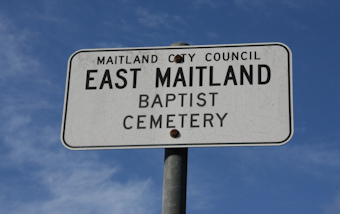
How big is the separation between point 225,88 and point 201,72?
0.22m

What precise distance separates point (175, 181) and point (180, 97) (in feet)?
2.03

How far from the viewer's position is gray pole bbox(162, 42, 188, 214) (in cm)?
332

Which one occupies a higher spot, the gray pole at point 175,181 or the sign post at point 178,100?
the sign post at point 178,100

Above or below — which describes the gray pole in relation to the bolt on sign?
below

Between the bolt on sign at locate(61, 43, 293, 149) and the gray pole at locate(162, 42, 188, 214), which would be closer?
the gray pole at locate(162, 42, 188, 214)

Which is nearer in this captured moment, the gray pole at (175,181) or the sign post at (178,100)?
the gray pole at (175,181)

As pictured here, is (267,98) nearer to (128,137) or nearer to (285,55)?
(285,55)

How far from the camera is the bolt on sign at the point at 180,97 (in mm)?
3537

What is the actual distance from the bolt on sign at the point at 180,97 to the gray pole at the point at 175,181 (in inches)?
3.2

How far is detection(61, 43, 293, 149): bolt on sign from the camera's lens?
139 inches

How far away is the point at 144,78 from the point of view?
3.80m

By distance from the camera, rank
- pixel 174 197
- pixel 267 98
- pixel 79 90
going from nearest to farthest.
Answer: pixel 174 197, pixel 267 98, pixel 79 90

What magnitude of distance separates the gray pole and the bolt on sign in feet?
0.27

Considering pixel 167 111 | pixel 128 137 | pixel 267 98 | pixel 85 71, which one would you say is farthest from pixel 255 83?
pixel 85 71
